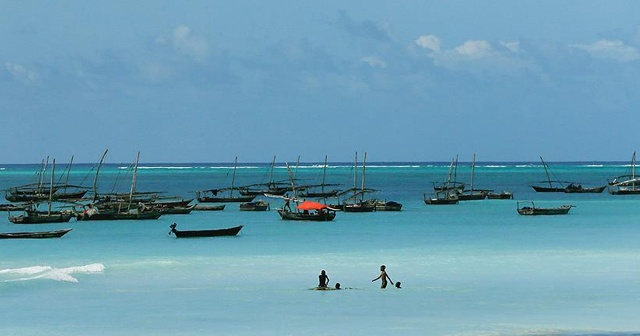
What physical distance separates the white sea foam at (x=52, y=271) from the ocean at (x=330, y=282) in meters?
0.06

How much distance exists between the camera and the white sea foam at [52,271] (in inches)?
1245

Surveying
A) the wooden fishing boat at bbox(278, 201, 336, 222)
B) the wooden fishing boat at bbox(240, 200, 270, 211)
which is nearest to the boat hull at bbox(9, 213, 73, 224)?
the wooden fishing boat at bbox(278, 201, 336, 222)

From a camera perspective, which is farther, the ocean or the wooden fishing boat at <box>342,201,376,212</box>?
the wooden fishing boat at <box>342,201,376,212</box>

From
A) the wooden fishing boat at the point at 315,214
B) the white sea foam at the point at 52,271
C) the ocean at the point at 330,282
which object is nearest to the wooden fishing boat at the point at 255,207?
the wooden fishing boat at the point at 315,214

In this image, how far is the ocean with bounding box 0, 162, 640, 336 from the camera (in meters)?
23.7

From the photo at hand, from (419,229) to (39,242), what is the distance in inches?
706

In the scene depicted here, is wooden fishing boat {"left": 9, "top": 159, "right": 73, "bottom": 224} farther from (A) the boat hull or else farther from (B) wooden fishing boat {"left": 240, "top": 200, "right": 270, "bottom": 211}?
(B) wooden fishing boat {"left": 240, "top": 200, "right": 270, "bottom": 211}

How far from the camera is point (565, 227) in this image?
52156 millimetres

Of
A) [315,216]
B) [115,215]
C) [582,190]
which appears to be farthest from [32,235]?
[582,190]

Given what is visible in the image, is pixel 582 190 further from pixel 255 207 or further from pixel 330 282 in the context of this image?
pixel 330 282

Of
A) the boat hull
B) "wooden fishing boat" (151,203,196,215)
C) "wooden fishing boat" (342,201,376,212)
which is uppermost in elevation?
"wooden fishing boat" (342,201,376,212)

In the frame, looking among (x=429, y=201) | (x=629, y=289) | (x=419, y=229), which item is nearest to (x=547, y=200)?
(x=429, y=201)

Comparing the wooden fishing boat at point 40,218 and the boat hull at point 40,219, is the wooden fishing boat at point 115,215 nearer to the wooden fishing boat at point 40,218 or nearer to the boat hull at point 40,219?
the wooden fishing boat at point 40,218

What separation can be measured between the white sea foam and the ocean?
65mm
